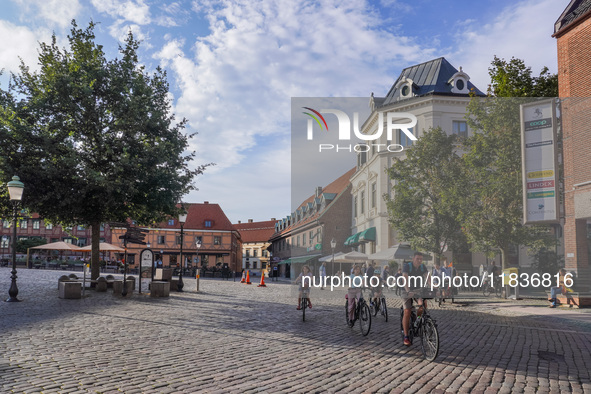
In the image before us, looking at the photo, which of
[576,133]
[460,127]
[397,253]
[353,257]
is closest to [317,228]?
Answer: [460,127]

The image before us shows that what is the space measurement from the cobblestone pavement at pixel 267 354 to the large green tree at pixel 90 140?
7.31m

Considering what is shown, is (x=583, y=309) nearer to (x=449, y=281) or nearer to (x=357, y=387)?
(x=449, y=281)

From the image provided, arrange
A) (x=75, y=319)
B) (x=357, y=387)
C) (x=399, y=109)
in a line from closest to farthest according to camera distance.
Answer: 1. (x=357, y=387)
2. (x=75, y=319)
3. (x=399, y=109)

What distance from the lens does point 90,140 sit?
853 inches

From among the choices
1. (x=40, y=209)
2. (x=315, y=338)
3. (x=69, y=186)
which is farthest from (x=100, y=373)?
(x=40, y=209)

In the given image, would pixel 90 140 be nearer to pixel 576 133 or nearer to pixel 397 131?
pixel 397 131

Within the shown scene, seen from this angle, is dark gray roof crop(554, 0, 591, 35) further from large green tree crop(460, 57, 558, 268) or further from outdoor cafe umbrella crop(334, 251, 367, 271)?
outdoor cafe umbrella crop(334, 251, 367, 271)

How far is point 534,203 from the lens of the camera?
18.6 metres

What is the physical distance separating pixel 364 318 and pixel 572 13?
16553mm

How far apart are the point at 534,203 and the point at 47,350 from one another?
1708cm

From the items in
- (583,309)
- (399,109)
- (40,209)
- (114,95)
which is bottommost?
(583,309)

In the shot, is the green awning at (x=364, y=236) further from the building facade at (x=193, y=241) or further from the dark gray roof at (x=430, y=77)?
the building facade at (x=193, y=241)

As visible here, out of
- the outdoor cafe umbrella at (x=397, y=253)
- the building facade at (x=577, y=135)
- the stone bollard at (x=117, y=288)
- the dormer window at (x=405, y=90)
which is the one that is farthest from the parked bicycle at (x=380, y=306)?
the dormer window at (x=405, y=90)

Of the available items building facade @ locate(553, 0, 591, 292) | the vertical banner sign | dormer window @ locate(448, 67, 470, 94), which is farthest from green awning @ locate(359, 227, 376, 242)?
dormer window @ locate(448, 67, 470, 94)
